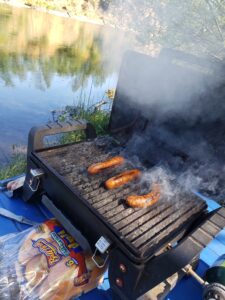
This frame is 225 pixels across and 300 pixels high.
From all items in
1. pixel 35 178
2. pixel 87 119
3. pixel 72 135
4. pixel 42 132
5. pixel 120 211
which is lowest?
pixel 72 135

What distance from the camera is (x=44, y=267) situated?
1741 mm

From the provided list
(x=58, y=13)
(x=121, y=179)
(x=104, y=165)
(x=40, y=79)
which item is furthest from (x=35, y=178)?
(x=58, y=13)

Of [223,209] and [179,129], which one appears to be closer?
[223,209]

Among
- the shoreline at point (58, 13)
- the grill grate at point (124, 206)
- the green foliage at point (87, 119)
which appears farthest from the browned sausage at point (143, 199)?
the shoreline at point (58, 13)

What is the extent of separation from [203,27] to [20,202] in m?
3.20

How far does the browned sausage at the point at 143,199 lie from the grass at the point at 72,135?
96.6 inches

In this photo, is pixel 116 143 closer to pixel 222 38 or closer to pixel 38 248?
pixel 38 248

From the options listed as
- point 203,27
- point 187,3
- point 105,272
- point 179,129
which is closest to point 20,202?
point 105,272

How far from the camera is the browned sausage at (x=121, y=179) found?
210 centimetres

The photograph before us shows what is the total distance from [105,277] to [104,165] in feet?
3.02

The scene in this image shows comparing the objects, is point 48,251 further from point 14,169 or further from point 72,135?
point 72,135

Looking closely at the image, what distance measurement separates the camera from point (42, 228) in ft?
6.64

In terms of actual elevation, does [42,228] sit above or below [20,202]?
above

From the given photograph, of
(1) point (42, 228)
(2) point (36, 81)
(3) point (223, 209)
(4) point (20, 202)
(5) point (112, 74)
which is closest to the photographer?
(3) point (223, 209)
